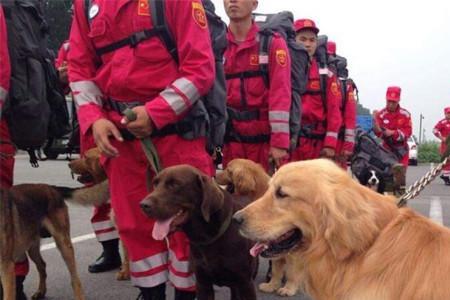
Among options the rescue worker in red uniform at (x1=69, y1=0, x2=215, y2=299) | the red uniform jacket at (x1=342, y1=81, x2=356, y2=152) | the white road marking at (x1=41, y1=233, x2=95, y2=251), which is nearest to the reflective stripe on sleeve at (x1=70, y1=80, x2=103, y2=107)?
the rescue worker in red uniform at (x1=69, y1=0, x2=215, y2=299)

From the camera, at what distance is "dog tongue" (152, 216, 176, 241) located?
370cm

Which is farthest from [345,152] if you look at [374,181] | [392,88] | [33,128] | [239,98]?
[33,128]

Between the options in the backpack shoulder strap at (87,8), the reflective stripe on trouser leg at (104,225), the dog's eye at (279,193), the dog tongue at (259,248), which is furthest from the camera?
the reflective stripe on trouser leg at (104,225)

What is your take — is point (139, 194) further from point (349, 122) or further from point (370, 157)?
point (370, 157)

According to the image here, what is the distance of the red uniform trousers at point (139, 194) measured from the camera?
12.7 feet

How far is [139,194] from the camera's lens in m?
3.92

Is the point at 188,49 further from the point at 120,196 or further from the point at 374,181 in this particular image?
the point at 374,181

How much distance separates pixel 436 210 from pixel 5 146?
29.6ft

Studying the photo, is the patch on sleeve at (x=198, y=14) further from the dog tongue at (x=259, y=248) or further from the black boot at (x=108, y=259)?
the black boot at (x=108, y=259)

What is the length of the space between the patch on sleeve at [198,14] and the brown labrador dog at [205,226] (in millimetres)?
937

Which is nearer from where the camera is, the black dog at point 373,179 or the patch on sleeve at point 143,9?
the patch on sleeve at point 143,9

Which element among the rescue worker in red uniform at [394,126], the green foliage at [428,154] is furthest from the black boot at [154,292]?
the green foliage at [428,154]

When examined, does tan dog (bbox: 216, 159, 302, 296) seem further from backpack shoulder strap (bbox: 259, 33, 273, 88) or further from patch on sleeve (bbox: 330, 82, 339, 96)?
patch on sleeve (bbox: 330, 82, 339, 96)

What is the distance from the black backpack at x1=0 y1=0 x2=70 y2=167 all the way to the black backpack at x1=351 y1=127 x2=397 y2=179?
252 inches
